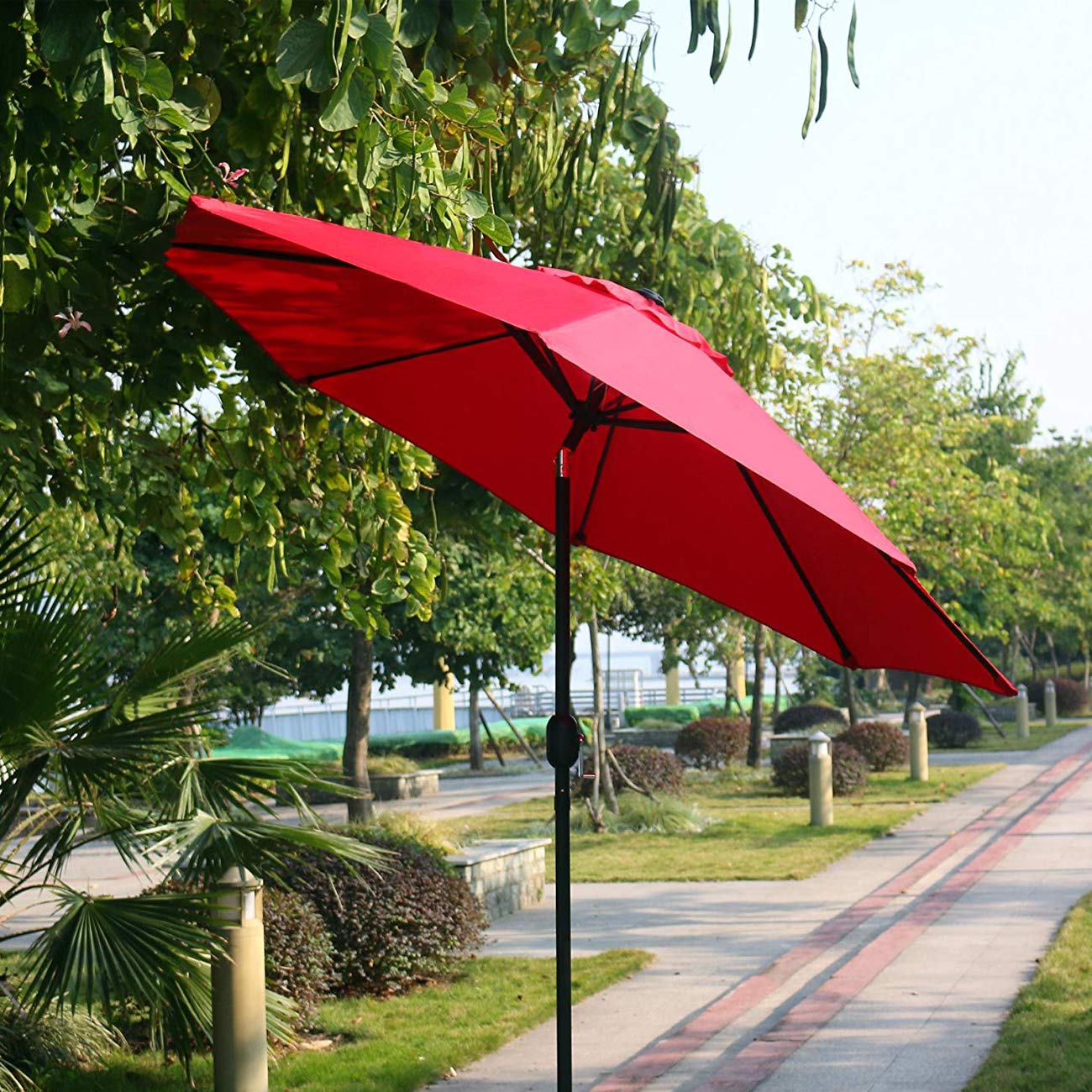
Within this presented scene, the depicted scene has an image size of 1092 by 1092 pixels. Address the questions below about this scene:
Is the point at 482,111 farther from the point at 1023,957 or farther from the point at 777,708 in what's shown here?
the point at 777,708

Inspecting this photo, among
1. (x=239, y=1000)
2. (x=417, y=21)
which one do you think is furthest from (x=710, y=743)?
(x=417, y=21)

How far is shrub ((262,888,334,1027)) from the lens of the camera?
777 cm

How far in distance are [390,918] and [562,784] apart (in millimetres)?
5073

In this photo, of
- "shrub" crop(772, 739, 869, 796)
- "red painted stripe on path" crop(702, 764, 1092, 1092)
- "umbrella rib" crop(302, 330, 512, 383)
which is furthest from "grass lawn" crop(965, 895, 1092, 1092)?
"shrub" crop(772, 739, 869, 796)

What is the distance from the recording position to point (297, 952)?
7.94 m

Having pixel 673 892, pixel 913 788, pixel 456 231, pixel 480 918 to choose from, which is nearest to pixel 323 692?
pixel 913 788

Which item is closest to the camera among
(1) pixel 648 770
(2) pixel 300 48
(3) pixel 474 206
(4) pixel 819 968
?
(2) pixel 300 48

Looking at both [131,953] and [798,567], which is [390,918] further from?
[798,567]

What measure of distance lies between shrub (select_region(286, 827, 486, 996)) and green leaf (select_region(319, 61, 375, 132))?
18.5 feet

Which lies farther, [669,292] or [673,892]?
[673,892]

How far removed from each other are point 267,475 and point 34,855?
182 cm

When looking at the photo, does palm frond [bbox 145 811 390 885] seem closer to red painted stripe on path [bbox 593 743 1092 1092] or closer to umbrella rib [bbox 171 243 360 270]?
red painted stripe on path [bbox 593 743 1092 1092]

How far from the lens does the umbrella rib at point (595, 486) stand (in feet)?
16.6

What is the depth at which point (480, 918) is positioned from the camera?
968 centimetres
